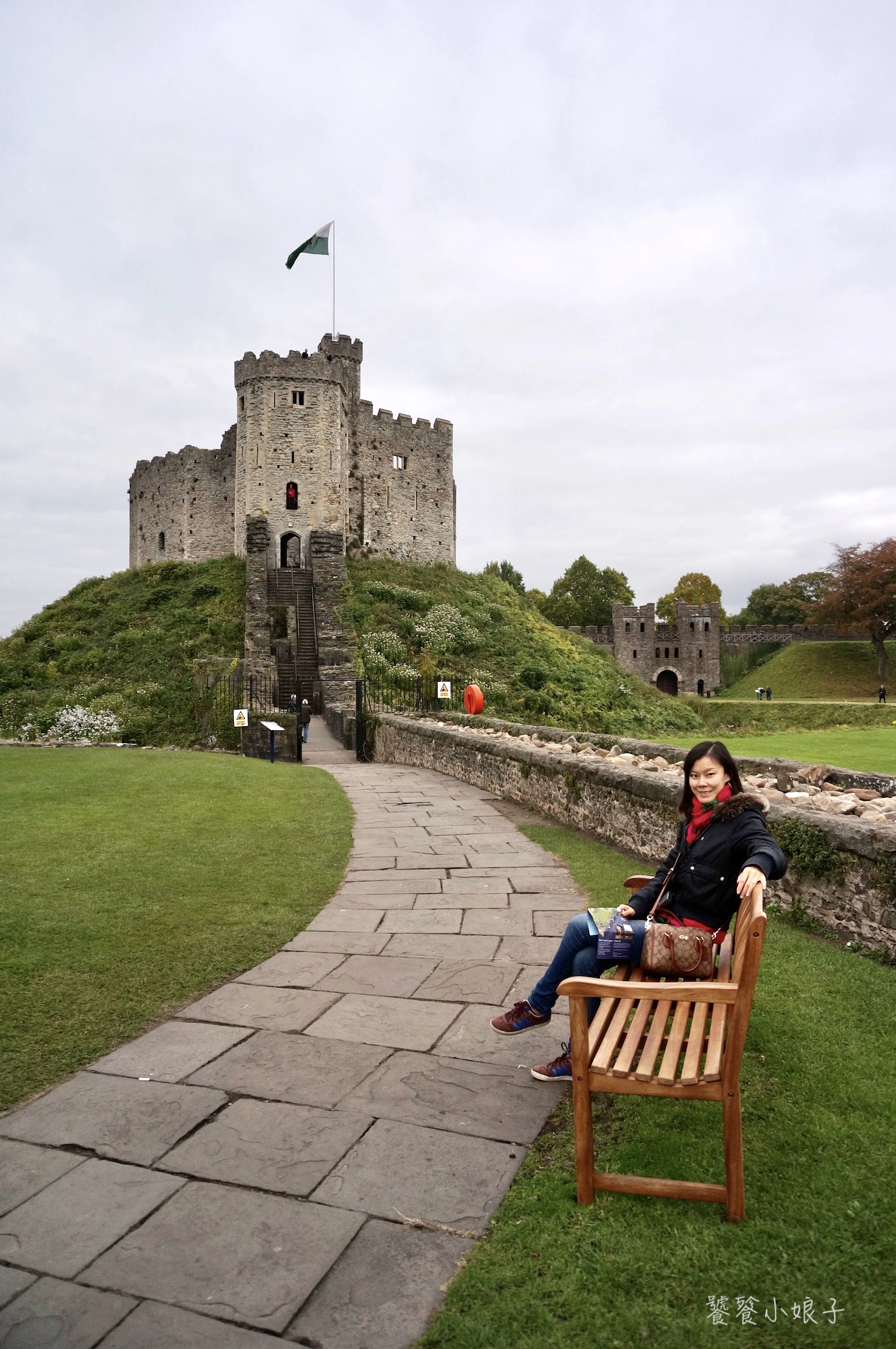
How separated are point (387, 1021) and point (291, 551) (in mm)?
30610

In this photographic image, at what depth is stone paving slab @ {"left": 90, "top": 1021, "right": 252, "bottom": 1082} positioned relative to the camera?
3.07 m

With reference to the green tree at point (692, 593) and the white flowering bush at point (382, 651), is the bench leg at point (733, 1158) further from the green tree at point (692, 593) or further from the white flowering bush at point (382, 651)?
the green tree at point (692, 593)

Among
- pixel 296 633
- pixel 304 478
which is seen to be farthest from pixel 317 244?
pixel 296 633

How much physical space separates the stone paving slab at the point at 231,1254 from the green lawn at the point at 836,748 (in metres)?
6.78

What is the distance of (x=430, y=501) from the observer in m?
36.7

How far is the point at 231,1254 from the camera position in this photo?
204 centimetres

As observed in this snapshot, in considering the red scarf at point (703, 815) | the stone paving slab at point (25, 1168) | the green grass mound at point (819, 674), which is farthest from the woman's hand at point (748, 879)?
the green grass mound at point (819, 674)

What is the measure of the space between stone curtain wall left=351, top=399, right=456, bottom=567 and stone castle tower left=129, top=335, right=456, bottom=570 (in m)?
0.04

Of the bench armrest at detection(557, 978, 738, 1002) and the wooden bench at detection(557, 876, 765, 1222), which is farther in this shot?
the bench armrest at detection(557, 978, 738, 1002)

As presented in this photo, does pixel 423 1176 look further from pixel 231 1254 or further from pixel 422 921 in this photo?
pixel 422 921

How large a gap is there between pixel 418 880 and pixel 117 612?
2598 centimetres

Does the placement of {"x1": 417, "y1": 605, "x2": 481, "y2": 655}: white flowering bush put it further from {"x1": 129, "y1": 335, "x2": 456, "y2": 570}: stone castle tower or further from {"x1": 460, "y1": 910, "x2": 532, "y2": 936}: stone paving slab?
{"x1": 460, "y1": 910, "x2": 532, "y2": 936}: stone paving slab

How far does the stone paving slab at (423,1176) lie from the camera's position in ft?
7.28

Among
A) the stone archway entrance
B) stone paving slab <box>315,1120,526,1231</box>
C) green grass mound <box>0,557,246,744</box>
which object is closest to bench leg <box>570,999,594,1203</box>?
stone paving slab <box>315,1120,526,1231</box>
